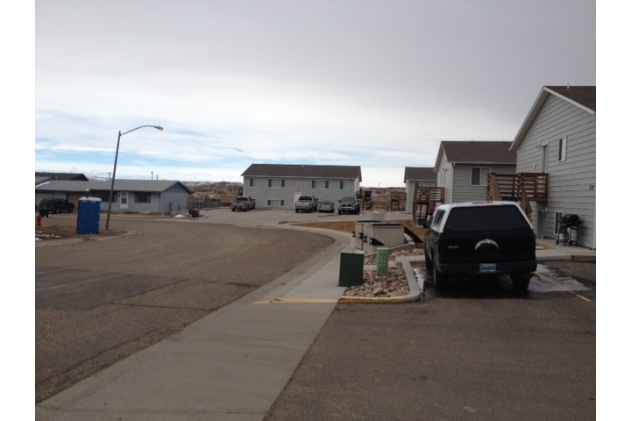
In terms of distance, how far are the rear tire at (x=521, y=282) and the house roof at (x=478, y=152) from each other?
1072 inches

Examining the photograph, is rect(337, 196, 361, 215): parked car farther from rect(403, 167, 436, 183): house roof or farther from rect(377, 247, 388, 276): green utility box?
rect(377, 247, 388, 276): green utility box

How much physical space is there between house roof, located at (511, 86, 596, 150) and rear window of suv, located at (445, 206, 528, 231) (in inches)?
399

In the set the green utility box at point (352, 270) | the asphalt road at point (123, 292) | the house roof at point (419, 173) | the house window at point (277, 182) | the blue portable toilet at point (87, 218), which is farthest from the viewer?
the house window at point (277, 182)

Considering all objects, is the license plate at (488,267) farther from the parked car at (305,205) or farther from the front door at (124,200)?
the front door at (124,200)

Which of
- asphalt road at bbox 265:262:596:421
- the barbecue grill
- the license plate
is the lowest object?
asphalt road at bbox 265:262:596:421

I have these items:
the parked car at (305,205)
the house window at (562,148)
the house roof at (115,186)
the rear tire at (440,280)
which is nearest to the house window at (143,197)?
the house roof at (115,186)

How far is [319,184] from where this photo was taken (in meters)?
70.8

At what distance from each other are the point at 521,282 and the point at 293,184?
59.2 m

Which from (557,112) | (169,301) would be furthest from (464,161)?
(169,301)

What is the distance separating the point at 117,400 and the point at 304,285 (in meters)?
8.06

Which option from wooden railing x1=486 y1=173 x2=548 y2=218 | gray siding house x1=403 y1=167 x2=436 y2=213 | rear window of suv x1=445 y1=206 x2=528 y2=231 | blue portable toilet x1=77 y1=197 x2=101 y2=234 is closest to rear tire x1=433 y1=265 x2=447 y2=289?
rear window of suv x1=445 y1=206 x2=528 y2=231

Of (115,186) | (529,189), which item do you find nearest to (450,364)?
(529,189)

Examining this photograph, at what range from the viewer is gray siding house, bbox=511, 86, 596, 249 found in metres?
20.4

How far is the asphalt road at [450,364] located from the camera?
5.49m
